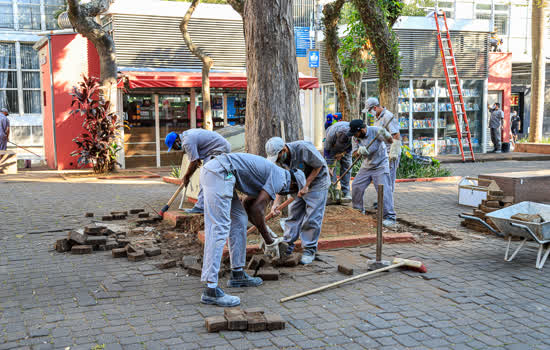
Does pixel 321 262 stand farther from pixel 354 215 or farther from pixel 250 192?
pixel 354 215

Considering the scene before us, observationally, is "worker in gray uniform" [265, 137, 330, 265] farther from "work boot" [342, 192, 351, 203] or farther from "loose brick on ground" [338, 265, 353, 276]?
"work boot" [342, 192, 351, 203]

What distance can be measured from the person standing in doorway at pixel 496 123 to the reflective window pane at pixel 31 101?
19130 millimetres

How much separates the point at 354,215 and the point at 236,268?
3.45 meters

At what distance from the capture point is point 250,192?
516 cm

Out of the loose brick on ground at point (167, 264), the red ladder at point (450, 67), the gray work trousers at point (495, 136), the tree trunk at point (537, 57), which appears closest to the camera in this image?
the loose brick on ground at point (167, 264)

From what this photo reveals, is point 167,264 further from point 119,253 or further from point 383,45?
point 383,45

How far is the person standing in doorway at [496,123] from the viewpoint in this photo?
20.6m

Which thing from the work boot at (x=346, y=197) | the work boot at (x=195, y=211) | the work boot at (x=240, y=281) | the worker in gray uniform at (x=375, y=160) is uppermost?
the worker in gray uniform at (x=375, y=160)

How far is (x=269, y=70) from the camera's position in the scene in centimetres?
763

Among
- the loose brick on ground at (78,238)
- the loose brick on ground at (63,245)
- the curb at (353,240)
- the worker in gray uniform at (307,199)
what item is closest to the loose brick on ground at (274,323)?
the worker in gray uniform at (307,199)

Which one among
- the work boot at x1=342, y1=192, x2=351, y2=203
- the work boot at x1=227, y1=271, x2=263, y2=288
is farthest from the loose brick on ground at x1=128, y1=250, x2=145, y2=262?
the work boot at x1=342, y1=192, x2=351, y2=203

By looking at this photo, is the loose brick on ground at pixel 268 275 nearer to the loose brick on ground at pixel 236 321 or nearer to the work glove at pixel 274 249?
the work glove at pixel 274 249

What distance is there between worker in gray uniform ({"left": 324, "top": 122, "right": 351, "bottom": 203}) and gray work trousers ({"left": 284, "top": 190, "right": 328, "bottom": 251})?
104 inches

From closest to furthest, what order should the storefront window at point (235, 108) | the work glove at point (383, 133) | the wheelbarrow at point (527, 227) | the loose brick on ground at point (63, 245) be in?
the wheelbarrow at point (527, 227), the loose brick on ground at point (63, 245), the work glove at point (383, 133), the storefront window at point (235, 108)
